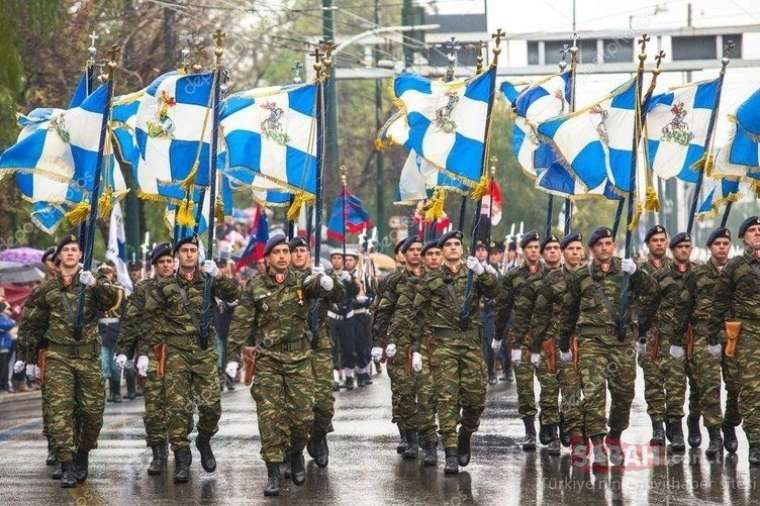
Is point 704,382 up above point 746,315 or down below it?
below

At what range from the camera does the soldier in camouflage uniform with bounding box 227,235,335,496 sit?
14219 mm

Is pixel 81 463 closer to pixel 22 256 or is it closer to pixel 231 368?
pixel 231 368

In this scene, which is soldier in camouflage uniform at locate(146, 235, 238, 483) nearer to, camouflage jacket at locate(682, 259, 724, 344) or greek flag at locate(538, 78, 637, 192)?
greek flag at locate(538, 78, 637, 192)

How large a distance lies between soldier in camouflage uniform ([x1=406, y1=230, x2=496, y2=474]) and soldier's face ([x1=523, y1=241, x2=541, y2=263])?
192cm

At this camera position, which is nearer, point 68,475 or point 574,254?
point 68,475

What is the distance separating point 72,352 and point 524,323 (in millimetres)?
4254

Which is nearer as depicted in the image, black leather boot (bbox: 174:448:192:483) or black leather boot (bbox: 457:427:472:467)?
black leather boot (bbox: 174:448:192:483)

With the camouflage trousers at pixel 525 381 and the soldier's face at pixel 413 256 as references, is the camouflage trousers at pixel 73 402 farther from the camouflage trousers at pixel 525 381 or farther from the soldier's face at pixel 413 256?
the camouflage trousers at pixel 525 381

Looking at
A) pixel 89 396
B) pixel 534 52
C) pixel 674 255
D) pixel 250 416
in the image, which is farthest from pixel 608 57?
pixel 89 396

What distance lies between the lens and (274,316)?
47.1 feet

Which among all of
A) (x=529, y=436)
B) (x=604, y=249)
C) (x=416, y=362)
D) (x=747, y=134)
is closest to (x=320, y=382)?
(x=416, y=362)

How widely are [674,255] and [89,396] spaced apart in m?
5.21

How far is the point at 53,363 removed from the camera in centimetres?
1472

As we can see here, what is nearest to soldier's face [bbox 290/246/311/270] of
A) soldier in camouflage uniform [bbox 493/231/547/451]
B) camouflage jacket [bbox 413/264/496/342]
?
camouflage jacket [bbox 413/264/496/342]
